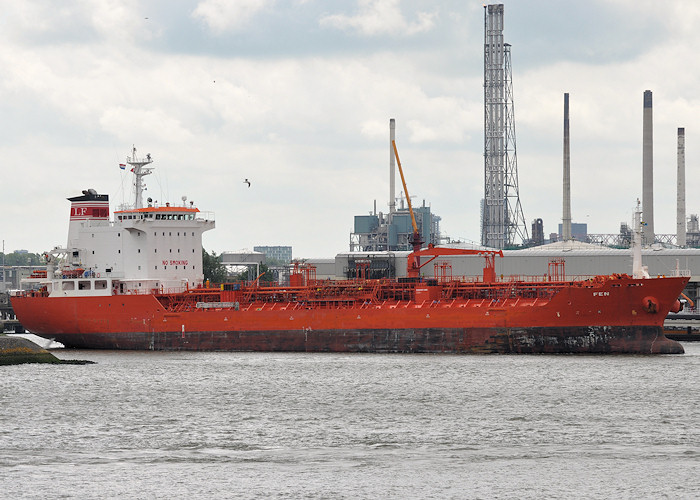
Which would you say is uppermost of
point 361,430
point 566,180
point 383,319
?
point 566,180

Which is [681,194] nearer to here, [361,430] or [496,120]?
[496,120]

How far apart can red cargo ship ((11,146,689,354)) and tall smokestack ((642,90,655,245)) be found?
41577 millimetres

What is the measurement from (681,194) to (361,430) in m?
72.5

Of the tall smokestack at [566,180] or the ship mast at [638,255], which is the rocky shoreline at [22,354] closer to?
the ship mast at [638,255]

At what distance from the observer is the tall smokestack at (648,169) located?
292ft

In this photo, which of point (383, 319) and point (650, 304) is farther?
point (383, 319)

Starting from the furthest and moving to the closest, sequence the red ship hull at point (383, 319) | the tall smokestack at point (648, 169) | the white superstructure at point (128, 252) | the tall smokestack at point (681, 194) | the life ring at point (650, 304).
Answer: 1. the tall smokestack at point (681, 194)
2. the tall smokestack at point (648, 169)
3. the white superstructure at point (128, 252)
4. the red ship hull at point (383, 319)
5. the life ring at point (650, 304)

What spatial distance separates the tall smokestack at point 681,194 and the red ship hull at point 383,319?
5149 centimetres

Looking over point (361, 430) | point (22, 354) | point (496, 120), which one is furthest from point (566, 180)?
point (361, 430)

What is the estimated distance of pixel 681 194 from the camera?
306 feet

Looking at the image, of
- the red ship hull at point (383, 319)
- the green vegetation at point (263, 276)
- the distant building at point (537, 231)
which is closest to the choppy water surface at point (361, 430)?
the red ship hull at point (383, 319)

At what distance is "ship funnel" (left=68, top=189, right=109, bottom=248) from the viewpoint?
168 ft

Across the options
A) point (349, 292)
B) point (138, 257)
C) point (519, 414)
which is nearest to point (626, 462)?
point (519, 414)

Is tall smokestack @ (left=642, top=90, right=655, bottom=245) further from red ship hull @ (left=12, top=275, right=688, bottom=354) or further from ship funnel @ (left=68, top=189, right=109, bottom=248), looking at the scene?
ship funnel @ (left=68, top=189, right=109, bottom=248)
